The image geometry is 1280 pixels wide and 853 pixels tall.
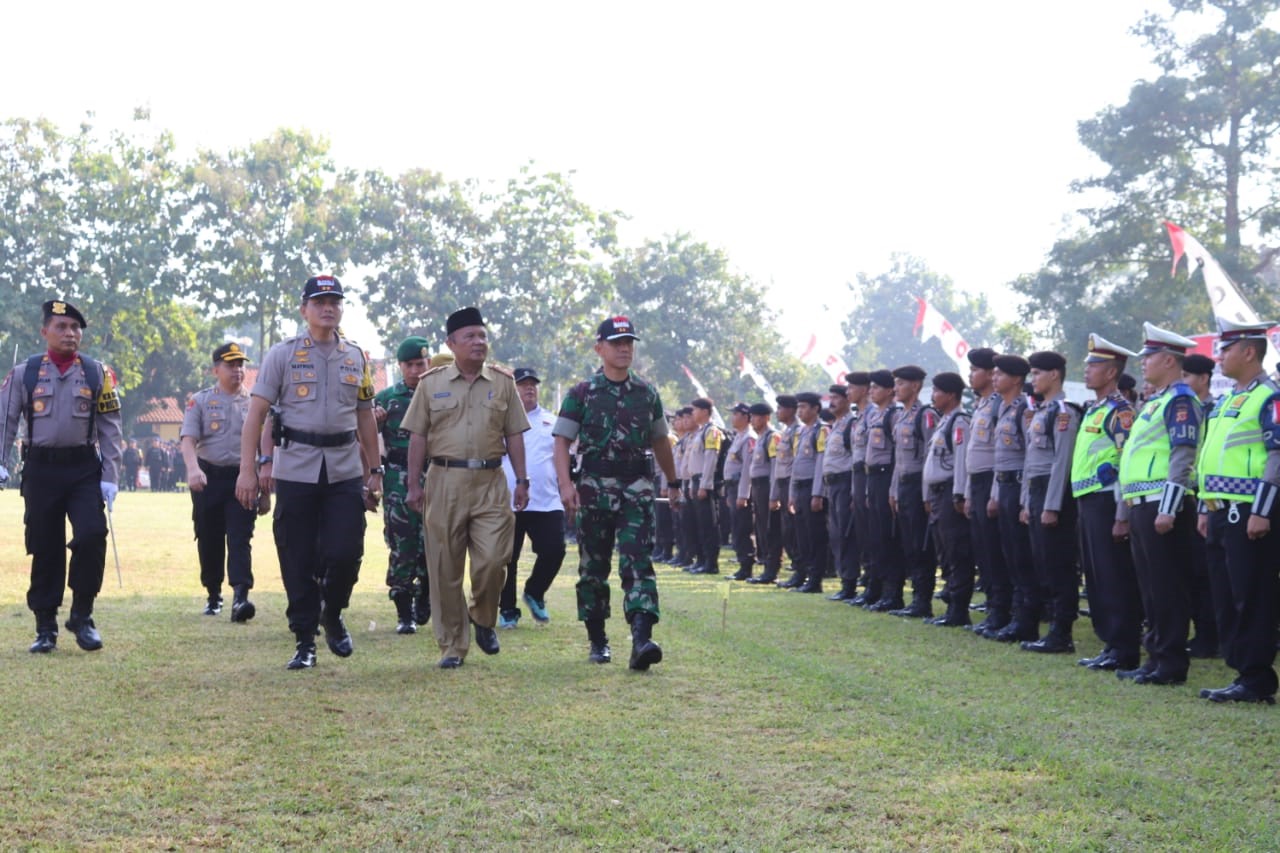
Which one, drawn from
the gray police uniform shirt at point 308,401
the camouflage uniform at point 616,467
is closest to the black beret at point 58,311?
the gray police uniform shirt at point 308,401

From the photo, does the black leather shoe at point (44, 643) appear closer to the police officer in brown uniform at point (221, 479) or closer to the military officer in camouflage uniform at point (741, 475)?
the police officer in brown uniform at point (221, 479)

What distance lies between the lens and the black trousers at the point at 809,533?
605 inches

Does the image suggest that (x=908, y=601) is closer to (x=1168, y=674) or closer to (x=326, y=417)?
(x=1168, y=674)

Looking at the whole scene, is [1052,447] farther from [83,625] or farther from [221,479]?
[83,625]

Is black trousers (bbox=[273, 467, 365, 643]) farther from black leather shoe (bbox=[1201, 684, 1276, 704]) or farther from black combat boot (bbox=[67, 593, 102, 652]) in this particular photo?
black leather shoe (bbox=[1201, 684, 1276, 704])

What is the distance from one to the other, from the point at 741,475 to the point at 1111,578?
30.0ft

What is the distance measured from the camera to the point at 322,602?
9562mm

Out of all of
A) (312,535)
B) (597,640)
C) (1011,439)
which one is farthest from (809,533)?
(312,535)

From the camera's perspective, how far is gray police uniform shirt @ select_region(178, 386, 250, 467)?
11.3 metres

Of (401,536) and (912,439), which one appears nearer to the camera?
(401,536)

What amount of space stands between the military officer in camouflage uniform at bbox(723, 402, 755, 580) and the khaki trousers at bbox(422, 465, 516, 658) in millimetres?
9399

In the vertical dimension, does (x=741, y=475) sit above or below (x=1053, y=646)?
above

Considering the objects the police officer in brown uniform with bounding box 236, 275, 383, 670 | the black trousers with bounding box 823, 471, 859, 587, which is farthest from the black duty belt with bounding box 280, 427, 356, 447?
the black trousers with bounding box 823, 471, 859, 587

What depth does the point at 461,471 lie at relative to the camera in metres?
8.55
